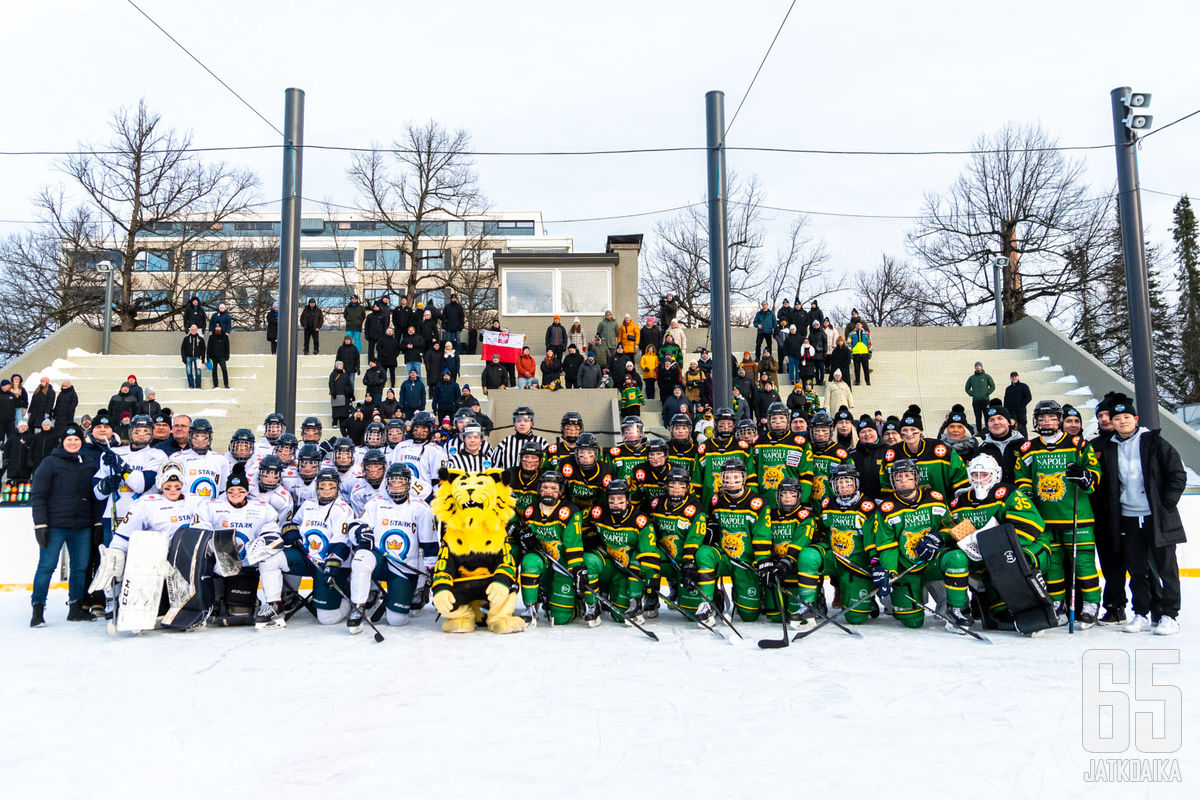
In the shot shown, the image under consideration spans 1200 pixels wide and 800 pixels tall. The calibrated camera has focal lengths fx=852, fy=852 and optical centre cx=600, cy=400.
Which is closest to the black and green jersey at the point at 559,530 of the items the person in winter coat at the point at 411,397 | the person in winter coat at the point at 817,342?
the person in winter coat at the point at 411,397

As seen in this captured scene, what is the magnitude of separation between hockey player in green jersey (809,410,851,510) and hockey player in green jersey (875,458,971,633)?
90 centimetres

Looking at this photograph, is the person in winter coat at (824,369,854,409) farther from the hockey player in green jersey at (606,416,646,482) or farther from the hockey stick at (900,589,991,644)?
the hockey stick at (900,589,991,644)

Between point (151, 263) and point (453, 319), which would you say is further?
point (151, 263)

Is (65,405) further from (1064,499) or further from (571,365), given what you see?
(1064,499)

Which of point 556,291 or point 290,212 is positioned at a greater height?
point 556,291

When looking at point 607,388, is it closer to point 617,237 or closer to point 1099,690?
point 617,237

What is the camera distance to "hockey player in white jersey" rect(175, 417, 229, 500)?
7551 millimetres

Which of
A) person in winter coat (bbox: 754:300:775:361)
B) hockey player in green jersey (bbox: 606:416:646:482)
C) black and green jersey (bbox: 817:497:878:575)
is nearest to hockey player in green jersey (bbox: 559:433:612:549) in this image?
hockey player in green jersey (bbox: 606:416:646:482)

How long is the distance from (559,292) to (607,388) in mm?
4916

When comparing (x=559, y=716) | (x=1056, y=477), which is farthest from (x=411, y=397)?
(x=559, y=716)

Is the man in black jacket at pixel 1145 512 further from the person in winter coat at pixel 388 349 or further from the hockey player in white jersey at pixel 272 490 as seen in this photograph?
the person in winter coat at pixel 388 349

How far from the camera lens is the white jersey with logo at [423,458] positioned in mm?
8336

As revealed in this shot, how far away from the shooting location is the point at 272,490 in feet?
24.2

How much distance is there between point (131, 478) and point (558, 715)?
199 inches
